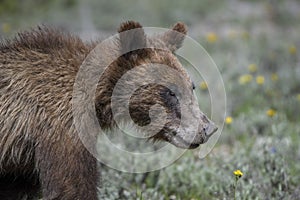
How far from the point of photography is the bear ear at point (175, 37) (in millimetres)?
5031

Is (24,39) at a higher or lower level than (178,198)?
higher

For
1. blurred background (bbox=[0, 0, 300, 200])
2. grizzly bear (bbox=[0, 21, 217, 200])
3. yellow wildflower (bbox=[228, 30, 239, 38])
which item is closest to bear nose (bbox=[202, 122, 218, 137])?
grizzly bear (bbox=[0, 21, 217, 200])

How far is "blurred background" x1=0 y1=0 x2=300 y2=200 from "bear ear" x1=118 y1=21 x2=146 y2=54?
3.54ft

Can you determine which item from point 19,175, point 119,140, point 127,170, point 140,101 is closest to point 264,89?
point 119,140

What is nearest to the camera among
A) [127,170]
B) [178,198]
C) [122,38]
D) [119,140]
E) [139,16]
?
[122,38]

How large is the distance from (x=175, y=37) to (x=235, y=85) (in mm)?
4616

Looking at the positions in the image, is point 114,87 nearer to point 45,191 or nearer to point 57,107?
point 57,107

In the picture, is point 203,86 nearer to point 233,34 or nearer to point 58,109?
point 233,34

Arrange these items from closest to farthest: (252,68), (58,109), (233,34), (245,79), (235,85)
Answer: (58,109) < (245,79) < (235,85) < (252,68) < (233,34)

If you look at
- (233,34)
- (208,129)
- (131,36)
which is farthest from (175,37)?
(233,34)

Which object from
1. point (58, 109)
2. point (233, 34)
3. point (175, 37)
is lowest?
point (58, 109)

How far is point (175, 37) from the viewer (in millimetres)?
5082

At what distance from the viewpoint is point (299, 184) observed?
19.1 feet

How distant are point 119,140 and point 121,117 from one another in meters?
2.32
